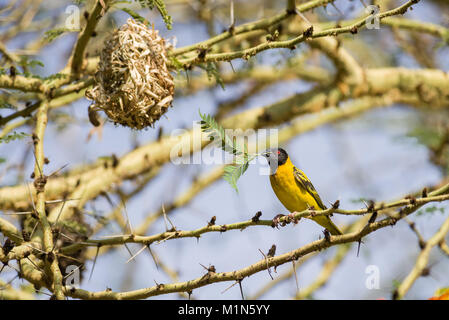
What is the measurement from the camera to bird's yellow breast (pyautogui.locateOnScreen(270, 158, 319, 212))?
155 inches

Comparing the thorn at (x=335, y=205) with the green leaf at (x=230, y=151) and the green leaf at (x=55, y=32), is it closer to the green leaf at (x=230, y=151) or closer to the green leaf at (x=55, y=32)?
the green leaf at (x=230, y=151)

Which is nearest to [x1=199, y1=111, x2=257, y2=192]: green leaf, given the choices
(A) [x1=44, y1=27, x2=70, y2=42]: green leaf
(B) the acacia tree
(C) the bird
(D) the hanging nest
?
(B) the acacia tree

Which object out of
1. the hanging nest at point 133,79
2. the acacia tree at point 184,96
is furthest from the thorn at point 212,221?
the hanging nest at point 133,79

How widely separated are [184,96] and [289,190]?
392 cm

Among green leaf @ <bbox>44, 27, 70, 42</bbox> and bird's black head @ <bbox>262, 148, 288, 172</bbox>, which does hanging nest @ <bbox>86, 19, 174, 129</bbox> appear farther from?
bird's black head @ <bbox>262, 148, 288, 172</bbox>

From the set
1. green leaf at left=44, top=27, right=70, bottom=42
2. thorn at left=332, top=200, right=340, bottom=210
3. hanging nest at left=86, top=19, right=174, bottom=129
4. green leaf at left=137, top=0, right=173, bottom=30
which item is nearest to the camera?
thorn at left=332, top=200, right=340, bottom=210

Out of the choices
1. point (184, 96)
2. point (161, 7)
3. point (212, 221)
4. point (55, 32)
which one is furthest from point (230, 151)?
point (184, 96)

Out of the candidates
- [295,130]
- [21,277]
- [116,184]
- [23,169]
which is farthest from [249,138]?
[21,277]

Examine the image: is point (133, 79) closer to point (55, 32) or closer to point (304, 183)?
point (55, 32)

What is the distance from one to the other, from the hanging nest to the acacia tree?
2cm

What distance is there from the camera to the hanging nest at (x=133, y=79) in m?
3.59

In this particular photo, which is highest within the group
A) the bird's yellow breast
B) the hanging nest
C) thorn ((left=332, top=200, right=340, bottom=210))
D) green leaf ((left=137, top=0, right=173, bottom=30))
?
green leaf ((left=137, top=0, right=173, bottom=30))

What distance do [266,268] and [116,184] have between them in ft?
10.0
